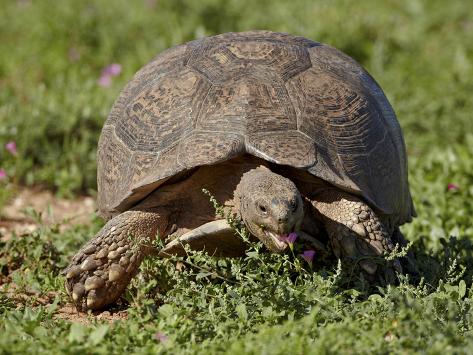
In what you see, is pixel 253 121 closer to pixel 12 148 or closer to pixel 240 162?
pixel 240 162

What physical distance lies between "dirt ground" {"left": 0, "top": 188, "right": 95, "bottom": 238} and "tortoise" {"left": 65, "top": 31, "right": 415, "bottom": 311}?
154 centimetres

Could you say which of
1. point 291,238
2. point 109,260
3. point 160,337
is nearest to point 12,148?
point 109,260

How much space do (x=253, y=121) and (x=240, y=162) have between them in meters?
0.22

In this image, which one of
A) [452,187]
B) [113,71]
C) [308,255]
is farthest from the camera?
[113,71]

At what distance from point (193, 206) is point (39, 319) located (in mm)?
1014

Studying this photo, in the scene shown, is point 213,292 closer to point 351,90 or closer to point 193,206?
point 193,206

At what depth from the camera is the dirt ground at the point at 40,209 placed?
604cm

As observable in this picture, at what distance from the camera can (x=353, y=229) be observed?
13.7ft

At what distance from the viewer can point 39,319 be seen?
12.2 ft

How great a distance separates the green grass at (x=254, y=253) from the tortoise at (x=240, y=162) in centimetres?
18

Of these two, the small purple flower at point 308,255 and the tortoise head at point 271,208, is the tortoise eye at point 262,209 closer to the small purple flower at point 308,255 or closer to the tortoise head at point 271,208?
the tortoise head at point 271,208

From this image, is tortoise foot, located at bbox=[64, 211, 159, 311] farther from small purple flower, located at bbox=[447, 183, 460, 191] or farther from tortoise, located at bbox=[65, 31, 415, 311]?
small purple flower, located at bbox=[447, 183, 460, 191]

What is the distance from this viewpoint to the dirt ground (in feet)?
19.8

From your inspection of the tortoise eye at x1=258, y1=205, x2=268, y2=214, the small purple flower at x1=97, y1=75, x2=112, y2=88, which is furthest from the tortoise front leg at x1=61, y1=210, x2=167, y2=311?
the small purple flower at x1=97, y1=75, x2=112, y2=88
